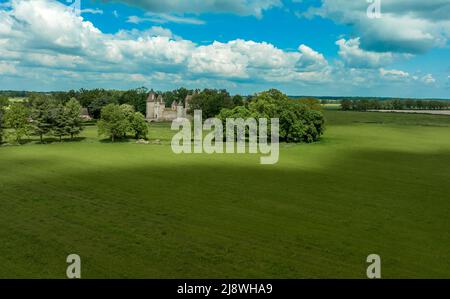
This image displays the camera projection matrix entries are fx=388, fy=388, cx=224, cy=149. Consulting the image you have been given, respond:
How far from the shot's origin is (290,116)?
77.2 meters

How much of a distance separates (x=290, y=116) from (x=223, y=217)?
52.0 meters

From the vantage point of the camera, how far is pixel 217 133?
79.8 metres

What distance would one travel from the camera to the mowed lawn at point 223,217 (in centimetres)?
2011

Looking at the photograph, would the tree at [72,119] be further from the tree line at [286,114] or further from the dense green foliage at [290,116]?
the dense green foliage at [290,116]

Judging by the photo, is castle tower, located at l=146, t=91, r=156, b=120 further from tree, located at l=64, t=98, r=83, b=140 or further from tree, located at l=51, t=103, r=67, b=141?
tree, located at l=51, t=103, r=67, b=141

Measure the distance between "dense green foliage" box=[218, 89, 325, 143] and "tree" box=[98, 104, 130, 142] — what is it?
20.1 m

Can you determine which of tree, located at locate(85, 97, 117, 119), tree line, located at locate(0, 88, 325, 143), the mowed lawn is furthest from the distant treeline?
the mowed lawn

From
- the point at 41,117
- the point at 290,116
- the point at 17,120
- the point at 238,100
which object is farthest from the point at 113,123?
the point at 238,100

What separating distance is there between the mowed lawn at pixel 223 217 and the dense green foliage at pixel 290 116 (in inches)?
920

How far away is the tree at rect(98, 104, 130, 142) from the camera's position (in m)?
77.4

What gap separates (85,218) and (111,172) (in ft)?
59.0

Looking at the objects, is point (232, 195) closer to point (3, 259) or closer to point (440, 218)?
point (440, 218)

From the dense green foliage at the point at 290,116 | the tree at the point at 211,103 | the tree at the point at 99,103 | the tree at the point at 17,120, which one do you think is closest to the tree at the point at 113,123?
the tree at the point at 17,120
